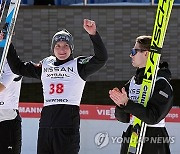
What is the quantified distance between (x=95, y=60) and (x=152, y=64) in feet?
3.85

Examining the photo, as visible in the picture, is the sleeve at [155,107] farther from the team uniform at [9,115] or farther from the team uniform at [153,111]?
the team uniform at [9,115]

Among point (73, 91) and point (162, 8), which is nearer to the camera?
point (162, 8)

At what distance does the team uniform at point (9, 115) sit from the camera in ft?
20.0

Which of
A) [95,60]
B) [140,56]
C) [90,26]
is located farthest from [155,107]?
[95,60]

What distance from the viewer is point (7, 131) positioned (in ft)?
20.0

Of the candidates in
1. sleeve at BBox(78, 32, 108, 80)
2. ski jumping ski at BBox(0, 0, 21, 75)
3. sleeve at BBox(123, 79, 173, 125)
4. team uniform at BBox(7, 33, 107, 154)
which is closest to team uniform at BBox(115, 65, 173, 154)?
sleeve at BBox(123, 79, 173, 125)

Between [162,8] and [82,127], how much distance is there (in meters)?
4.45

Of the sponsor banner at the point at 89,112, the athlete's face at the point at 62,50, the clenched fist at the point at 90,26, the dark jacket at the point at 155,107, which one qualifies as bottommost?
the sponsor banner at the point at 89,112

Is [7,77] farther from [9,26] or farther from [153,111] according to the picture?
[153,111]

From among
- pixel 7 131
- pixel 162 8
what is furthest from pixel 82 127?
pixel 162 8

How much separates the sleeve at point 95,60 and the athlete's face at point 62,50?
0.46 feet

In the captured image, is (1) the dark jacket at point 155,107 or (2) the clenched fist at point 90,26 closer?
(1) the dark jacket at point 155,107

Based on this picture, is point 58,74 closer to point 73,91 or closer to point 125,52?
point 73,91

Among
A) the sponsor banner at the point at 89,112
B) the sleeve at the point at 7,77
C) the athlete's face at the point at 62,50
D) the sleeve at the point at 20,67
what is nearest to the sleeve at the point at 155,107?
the athlete's face at the point at 62,50
